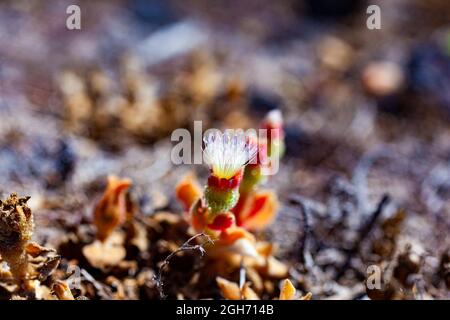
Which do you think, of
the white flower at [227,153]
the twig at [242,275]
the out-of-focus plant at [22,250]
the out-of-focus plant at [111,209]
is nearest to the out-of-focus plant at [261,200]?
the twig at [242,275]

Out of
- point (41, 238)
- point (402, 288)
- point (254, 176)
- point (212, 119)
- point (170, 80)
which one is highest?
point (170, 80)

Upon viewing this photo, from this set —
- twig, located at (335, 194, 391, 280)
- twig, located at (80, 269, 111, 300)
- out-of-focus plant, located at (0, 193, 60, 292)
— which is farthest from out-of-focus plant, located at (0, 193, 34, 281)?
twig, located at (335, 194, 391, 280)

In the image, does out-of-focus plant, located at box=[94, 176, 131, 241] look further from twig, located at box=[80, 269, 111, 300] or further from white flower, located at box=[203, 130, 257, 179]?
white flower, located at box=[203, 130, 257, 179]

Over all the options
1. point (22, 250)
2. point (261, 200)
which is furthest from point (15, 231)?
point (261, 200)

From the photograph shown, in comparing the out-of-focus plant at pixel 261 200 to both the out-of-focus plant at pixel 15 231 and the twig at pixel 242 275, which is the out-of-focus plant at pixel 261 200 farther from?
the out-of-focus plant at pixel 15 231

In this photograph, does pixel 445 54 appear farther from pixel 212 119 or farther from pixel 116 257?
pixel 116 257

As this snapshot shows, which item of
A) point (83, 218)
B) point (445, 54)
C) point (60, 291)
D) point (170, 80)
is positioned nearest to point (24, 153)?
point (83, 218)
